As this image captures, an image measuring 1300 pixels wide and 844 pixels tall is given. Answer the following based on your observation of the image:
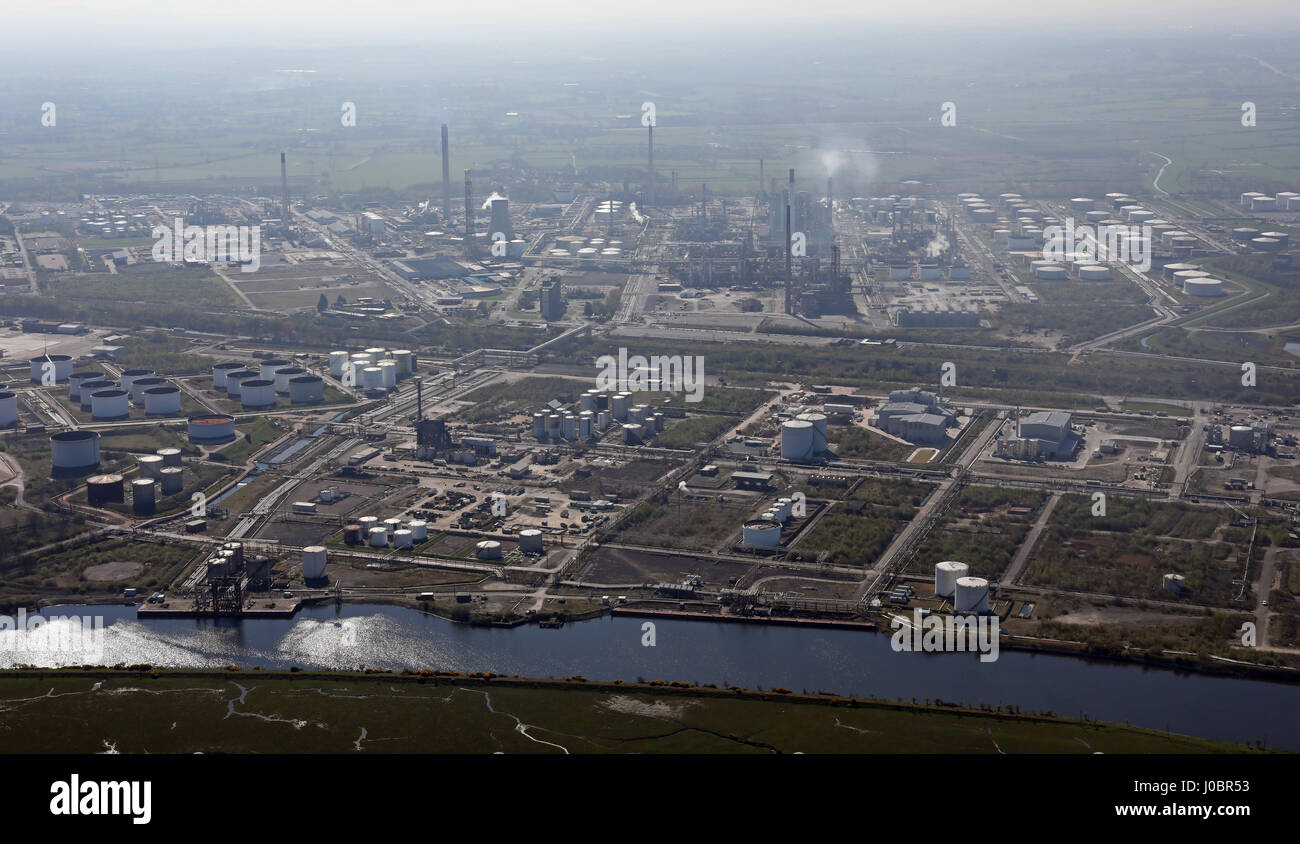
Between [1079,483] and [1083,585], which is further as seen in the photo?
[1079,483]

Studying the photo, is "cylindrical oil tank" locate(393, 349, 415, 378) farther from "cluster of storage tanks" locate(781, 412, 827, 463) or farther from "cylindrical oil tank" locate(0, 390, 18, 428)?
"cluster of storage tanks" locate(781, 412, 827, 463)

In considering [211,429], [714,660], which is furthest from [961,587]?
[211,429]

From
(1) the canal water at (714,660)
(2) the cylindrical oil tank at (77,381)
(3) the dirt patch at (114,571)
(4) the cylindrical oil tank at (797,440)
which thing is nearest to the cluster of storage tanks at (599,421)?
(4) the cylindrical oil tank at (797,440)

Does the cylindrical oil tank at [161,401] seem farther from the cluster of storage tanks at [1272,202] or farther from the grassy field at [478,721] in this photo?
the cluster of storage tanks at [1272,202]

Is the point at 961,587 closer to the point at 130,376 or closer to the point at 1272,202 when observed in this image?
the point at 130,376

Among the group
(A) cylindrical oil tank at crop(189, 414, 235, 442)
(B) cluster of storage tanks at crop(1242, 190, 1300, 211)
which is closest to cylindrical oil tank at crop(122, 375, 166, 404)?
(A) cylindrical oil tank at crop(189, 414, 235, 442)

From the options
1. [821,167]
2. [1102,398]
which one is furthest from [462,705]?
[821,167]

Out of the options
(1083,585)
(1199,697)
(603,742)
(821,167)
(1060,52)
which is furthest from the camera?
(1060,52)

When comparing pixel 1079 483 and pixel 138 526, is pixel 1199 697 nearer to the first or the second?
pixel 1079 483
